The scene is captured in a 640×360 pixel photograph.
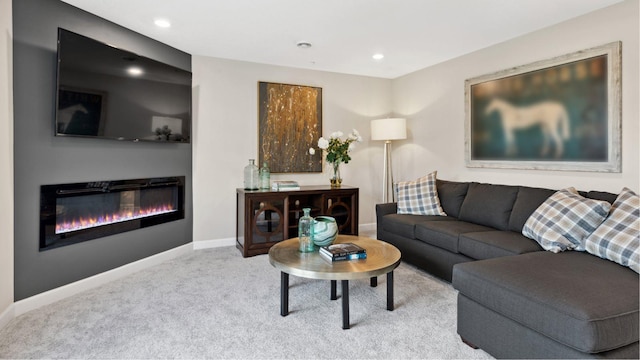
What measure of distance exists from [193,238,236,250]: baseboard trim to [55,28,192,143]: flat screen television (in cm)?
122

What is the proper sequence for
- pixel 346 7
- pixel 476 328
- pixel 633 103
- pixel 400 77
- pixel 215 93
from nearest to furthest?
pixel 476 328 → pixel 633 103 → pixel 346 7 → pixel 215 93 → pixel 400 77

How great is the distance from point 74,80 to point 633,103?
4.20 m

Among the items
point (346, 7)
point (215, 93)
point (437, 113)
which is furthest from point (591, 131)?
point (215, 93)

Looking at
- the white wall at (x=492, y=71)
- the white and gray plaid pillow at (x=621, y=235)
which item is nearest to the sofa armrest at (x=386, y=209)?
the white wall at (x=492, y=71)

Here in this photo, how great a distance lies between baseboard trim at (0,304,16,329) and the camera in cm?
224

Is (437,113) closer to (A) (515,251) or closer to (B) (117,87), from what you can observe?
(A) (515,251)

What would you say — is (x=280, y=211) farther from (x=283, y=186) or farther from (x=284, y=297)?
(x=284, y=297)

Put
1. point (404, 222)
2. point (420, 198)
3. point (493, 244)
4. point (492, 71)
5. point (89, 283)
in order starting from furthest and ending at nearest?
point (420, 198), point (492, 71), point (404, 222), point (89, 283), point (493, 244)

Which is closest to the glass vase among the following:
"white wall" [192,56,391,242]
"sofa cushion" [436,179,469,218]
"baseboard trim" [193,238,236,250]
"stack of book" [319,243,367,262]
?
"white wall" [192,56,391,242]

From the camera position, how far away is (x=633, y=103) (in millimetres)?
2570

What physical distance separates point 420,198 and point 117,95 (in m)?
3.08

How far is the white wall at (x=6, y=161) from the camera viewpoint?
2262 millimetres

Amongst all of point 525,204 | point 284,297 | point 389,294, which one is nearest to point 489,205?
point 525,204

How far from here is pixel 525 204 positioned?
2910 mm
